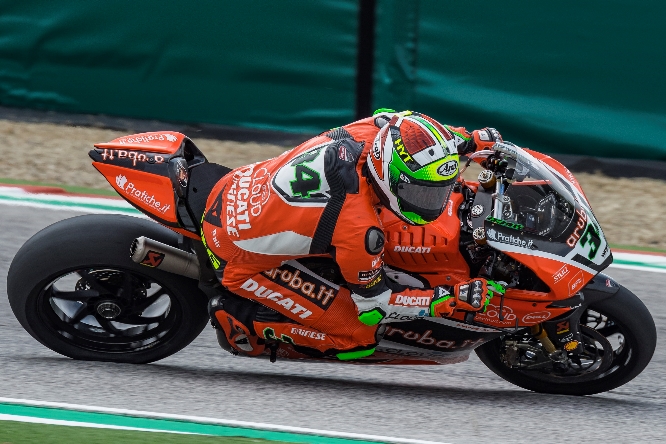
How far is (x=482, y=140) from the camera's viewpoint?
4.49 meters

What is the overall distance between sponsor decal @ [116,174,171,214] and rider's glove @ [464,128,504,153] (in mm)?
1367

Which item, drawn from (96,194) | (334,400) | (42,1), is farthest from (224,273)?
(42,1)

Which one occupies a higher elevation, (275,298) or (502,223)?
(502,223)

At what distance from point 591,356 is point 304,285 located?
4.42ft

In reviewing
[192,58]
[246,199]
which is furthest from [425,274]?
[192,58]

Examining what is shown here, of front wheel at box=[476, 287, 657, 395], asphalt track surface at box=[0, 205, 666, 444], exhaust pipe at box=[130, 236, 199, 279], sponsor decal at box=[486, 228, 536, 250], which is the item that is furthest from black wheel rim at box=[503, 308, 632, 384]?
exhaust pipe at box=[130, 236, 199, 279]

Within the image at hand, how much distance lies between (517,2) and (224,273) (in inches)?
191

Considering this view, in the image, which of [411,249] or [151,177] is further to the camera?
[151,177]

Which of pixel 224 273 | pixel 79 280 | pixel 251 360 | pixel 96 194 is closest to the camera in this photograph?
pixel 224 273

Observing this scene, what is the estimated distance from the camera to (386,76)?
8.66 meters

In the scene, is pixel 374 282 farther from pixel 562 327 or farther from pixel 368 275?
pixel 562 327

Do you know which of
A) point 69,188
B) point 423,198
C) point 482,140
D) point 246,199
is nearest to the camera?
point 423,198

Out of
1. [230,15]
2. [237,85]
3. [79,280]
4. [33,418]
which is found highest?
[230,15]

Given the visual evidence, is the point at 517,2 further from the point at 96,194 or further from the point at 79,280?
the point at 79,280
